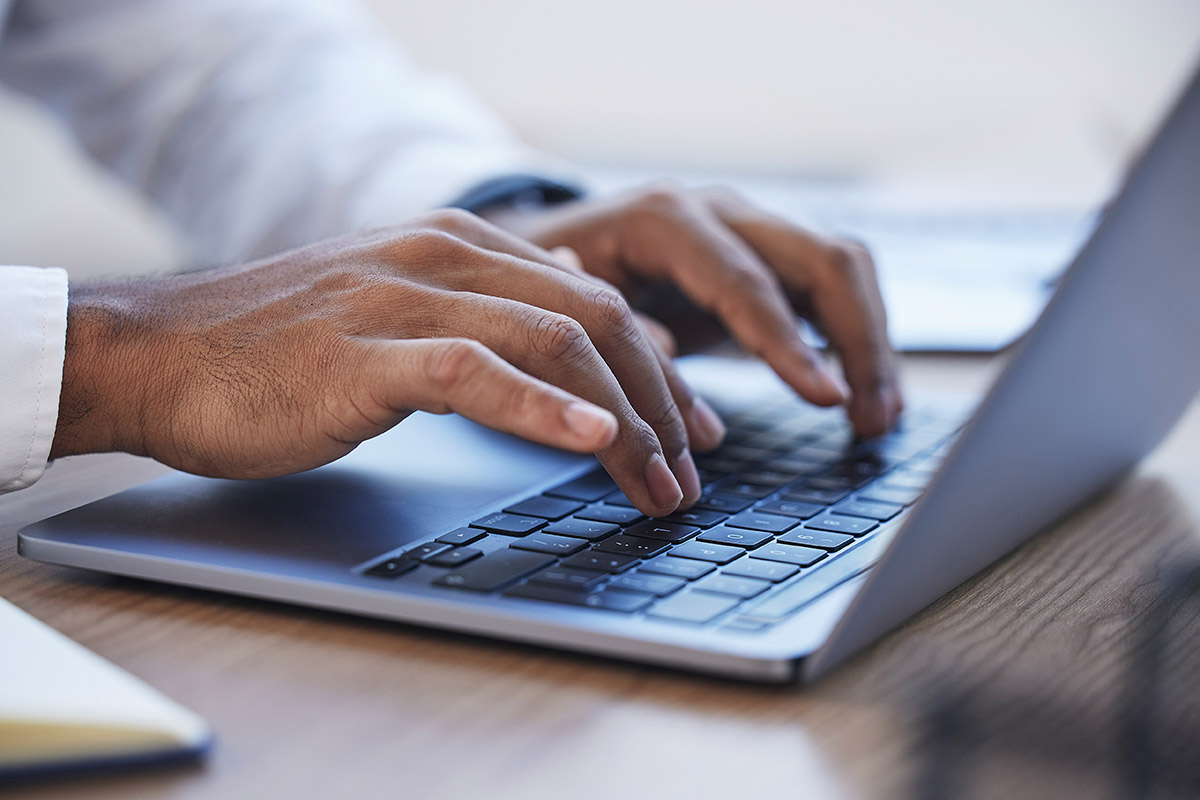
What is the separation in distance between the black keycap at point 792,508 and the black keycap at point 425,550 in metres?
0.14

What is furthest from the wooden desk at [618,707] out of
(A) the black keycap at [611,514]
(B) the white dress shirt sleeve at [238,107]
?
(B) the white dress shirt sleeve at [238,107]

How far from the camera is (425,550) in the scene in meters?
0.41

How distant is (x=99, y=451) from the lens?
0.50 meters

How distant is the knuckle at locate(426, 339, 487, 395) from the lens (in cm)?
43

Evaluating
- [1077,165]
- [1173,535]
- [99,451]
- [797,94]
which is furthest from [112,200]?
[1173,535]

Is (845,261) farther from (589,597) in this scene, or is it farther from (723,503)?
(589,597)

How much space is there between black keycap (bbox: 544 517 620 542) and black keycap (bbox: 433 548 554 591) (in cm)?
3

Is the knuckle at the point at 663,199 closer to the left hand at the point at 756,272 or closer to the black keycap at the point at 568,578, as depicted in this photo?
the left hand at the point at 756,272

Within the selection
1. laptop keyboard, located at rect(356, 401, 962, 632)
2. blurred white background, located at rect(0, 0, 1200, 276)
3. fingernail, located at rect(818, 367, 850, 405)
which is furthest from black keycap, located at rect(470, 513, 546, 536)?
blurred white background, located at rect(0, 0, 1200, 276)

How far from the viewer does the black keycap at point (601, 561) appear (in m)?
0.40

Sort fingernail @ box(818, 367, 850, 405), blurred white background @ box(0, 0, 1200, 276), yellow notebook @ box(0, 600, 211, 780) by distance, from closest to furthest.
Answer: yellow notebook @ box(0, 600, 211, 780) → fingernail @ box(818, 367, 850, 405) → blurred white background @ box(0, 0, 1200, 276)

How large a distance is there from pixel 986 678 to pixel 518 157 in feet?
2.54

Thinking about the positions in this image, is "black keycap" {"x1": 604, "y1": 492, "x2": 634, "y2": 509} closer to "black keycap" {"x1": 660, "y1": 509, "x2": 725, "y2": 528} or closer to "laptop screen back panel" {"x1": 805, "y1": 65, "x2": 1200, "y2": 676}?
"black keycap" {"x1": 660, "y1": 509, "x2": 725, "y2": 528}

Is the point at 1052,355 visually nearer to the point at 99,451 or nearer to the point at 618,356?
the point at 618,356
